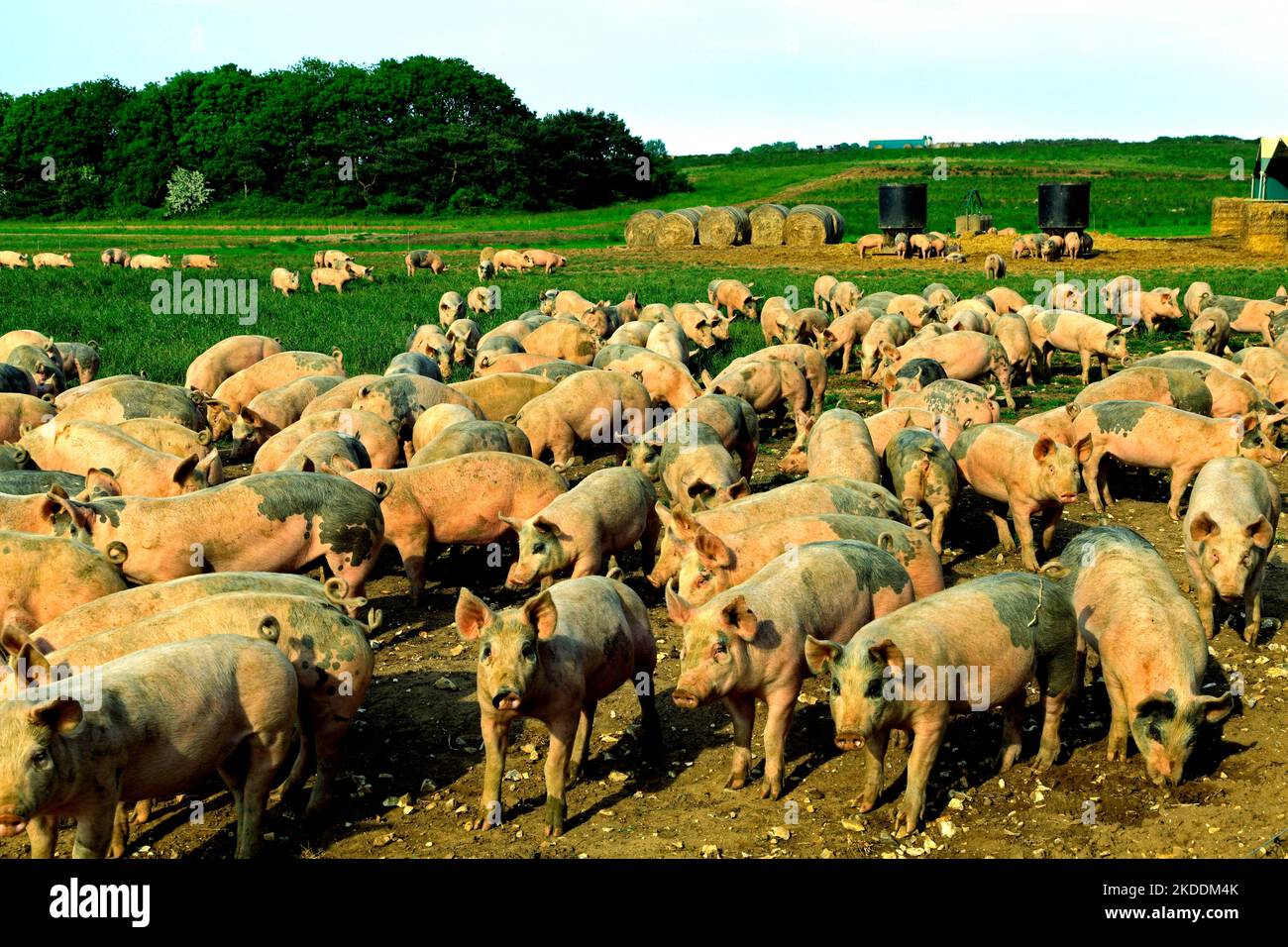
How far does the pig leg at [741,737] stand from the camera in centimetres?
692

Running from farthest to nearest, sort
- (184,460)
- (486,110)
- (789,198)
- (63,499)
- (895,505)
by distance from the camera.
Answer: (486,110), (789,198), (184,460), (895,505), (63,499)

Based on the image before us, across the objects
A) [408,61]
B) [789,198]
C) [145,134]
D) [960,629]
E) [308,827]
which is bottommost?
[308,827]

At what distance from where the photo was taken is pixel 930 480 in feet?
35.3

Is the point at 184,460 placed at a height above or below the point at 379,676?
above

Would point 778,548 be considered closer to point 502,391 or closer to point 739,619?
point 739,619

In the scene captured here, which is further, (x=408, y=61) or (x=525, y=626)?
(x=408, y=61)

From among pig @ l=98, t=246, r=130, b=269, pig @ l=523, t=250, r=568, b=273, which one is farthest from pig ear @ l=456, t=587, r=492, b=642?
pig @ l=98, t=246, r=130, b=269

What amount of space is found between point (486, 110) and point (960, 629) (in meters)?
69.4

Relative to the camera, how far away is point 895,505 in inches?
370

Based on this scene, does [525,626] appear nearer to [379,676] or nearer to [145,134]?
[379,676]

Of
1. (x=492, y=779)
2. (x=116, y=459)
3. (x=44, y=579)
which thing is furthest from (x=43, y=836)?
(x=116, y=459)

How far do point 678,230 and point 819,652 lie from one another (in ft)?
122

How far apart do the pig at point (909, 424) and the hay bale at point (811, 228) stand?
1117 inches

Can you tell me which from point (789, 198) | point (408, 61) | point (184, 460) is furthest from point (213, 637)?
point (408, 61)
